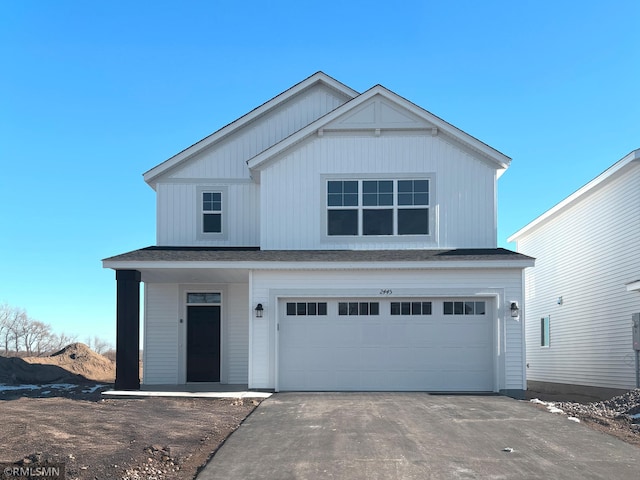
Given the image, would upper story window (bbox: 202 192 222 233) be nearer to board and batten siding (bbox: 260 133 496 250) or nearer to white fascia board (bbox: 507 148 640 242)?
board and batten siding (bbox: 260 133 496 250)

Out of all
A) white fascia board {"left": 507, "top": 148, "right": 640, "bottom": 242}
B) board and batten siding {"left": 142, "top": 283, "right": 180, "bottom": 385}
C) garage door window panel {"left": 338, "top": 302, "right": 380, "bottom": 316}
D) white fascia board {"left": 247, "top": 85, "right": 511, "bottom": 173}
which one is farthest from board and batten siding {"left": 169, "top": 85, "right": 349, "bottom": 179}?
white fascia board {"left": 507, "top": 148, "right": 640, "bottom": 242}

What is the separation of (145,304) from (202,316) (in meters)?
1.58

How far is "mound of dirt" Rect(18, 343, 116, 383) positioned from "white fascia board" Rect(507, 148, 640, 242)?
58.0 feet

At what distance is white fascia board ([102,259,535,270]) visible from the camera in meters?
15.0

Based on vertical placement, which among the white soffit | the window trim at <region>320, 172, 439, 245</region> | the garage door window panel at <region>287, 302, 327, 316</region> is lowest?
the garage door window panel at <region>287, 302, 327, 316</region>

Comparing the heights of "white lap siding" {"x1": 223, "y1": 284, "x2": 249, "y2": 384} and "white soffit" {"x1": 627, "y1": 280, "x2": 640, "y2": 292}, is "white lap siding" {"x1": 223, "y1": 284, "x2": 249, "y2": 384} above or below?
below

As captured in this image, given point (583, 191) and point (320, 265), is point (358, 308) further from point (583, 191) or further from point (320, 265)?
point (583, 191)

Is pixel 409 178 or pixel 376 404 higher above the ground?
pixel 409 178

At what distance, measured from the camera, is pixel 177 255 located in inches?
610

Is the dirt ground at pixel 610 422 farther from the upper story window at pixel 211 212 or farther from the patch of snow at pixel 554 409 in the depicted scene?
the upper story window at pixel 211 212

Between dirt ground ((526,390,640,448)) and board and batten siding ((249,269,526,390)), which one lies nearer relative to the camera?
dirt ground ((526,390,640,448))

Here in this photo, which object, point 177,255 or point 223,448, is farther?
point 177,255

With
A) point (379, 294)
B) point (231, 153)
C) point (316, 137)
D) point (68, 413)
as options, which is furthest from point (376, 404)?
point (231, 153)

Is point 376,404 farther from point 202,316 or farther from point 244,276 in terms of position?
point 202,316
